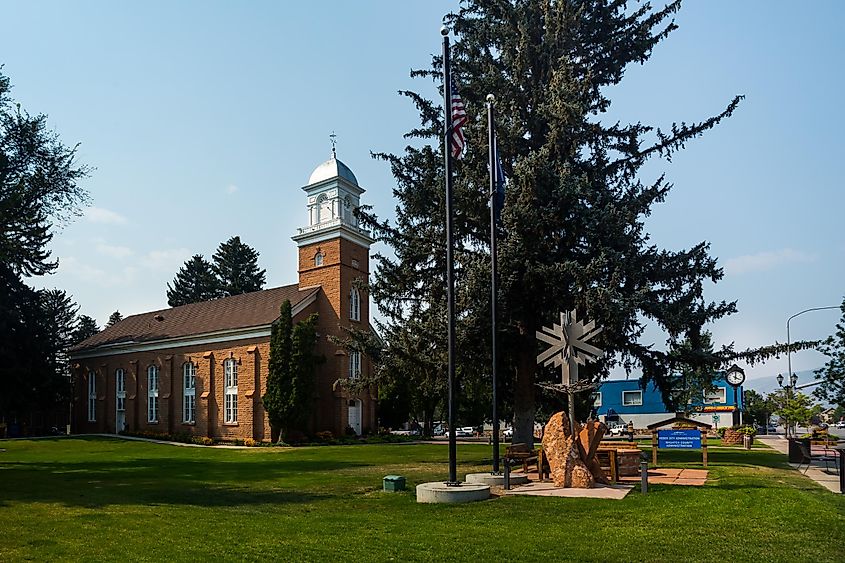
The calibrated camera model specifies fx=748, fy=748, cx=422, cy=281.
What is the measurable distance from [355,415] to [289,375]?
660 centimetres

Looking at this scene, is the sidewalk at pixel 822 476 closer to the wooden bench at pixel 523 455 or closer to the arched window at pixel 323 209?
the wooden bench at pixel 523 455

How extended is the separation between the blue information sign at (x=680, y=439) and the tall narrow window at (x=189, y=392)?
36675mm

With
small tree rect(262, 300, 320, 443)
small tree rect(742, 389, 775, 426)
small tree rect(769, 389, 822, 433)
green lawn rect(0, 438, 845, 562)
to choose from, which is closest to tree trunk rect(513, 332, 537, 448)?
green lawn rect(0, 438, 845, 562)

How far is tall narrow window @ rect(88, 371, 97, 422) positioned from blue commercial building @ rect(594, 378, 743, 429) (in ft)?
158

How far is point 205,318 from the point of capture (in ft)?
169

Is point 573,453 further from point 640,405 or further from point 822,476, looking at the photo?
point 640,405

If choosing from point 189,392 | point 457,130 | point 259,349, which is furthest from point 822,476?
point 189,392

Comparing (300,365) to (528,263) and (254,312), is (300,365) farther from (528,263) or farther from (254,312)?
(528,263)

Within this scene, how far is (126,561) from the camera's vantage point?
902 cm

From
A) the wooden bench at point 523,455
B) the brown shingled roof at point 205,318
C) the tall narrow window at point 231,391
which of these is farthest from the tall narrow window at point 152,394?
the wooden bench at point 523,455

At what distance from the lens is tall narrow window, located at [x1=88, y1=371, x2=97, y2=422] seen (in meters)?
56.7

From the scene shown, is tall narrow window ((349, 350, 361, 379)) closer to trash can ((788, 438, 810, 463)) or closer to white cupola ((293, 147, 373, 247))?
white cupola ((293, 147, 373, 247))

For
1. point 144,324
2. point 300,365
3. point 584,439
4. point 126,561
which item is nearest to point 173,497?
point 126,561

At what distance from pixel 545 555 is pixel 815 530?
14.0 feet
